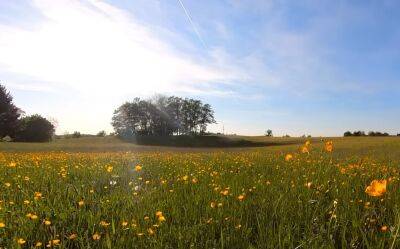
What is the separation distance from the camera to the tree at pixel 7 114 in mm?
65500

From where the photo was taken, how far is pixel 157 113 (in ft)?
331

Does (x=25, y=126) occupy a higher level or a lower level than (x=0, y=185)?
higher

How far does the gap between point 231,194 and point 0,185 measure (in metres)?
4.22

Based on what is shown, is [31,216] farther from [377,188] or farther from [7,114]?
[7,114]

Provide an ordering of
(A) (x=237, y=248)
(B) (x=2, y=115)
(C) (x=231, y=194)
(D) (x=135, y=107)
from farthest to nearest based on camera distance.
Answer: (D) (x=135, y=107) → (B) (x=2, y=115) → (C) (x=231, y=194) → (A) (x=237, y=248)

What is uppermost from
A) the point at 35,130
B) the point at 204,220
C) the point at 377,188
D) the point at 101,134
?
the point at 101,134

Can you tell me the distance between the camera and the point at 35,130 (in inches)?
3209

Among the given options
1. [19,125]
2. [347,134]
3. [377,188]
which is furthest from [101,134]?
[377,188]

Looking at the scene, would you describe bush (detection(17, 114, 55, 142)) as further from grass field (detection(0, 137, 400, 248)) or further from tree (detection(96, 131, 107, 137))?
grass field (detection(0, 137, 400, 248))

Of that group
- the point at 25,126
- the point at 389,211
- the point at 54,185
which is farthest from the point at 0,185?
the point at 25,126

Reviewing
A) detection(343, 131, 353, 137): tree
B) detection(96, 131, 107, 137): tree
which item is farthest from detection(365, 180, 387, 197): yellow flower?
detection(96, 131, 107, 137): tree

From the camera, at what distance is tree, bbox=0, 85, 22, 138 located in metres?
65.5

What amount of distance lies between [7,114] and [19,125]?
3823 mm

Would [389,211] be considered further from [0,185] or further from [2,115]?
[2,115]
